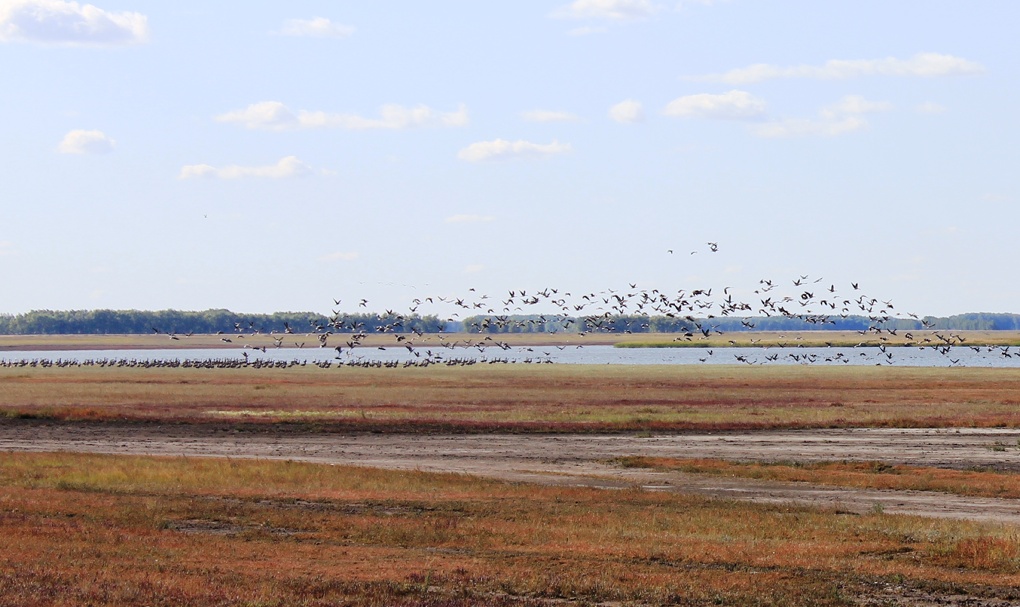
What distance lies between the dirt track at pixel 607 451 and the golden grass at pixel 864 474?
107 cm

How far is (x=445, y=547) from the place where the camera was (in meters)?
25.0

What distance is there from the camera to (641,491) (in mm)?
35500

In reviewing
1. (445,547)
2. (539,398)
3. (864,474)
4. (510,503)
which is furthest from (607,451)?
(539,398)

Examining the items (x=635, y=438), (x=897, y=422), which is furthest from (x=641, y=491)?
(x=897, y=422)

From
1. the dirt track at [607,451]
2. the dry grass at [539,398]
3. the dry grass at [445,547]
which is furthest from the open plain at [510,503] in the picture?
the dry grass at [539,398]

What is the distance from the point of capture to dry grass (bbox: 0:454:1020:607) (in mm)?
19688

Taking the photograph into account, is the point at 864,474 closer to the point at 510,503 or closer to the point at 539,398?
the point at 510,503

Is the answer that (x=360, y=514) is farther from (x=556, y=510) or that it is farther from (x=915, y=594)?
(x=915, y=594)

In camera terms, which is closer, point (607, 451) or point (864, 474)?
point (864, 474)

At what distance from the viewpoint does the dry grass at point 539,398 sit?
211 feet

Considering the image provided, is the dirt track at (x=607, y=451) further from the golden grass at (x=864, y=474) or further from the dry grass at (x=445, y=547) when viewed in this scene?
the dry grass at (x=445, y=547)

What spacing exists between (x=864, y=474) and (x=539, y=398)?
1858 inches

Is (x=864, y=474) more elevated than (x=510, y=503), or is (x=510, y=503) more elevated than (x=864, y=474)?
(x=510, y=503)

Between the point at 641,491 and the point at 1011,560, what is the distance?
13.7 m
